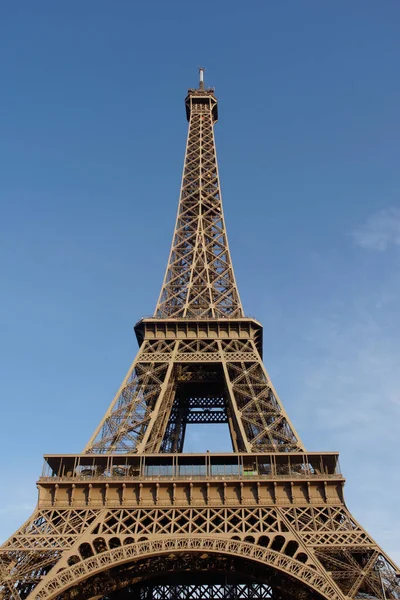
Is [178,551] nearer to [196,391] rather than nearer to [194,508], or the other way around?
[194,508]

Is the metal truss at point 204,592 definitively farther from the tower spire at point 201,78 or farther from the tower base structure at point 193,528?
the tower spire at point 201,78

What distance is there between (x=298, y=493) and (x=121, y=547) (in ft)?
27.7

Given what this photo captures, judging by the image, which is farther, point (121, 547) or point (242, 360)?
point (242, 360)

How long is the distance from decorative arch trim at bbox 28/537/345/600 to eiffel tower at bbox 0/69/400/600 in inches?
1.8

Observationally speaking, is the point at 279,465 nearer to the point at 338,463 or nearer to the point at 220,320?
the point at 338,463

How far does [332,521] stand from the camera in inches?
1011

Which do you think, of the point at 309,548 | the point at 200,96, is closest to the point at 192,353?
the point at 309,548

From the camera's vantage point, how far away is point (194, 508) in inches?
1048

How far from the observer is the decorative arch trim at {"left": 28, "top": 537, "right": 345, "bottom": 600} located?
2283cm

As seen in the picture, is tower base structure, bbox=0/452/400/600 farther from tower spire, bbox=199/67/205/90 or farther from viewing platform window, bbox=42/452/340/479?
tower spire, bbox=199/67/205/90

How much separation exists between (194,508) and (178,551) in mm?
2587

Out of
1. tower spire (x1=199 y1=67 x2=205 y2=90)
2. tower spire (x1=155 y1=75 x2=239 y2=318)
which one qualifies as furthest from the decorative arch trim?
tower spire (x1=199 y1=67 x2=205 y2=90)

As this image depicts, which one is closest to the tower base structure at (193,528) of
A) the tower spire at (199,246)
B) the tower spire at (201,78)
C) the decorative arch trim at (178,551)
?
the decorative arch trim at (178,551)

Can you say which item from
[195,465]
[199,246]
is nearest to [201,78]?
[199,246]
